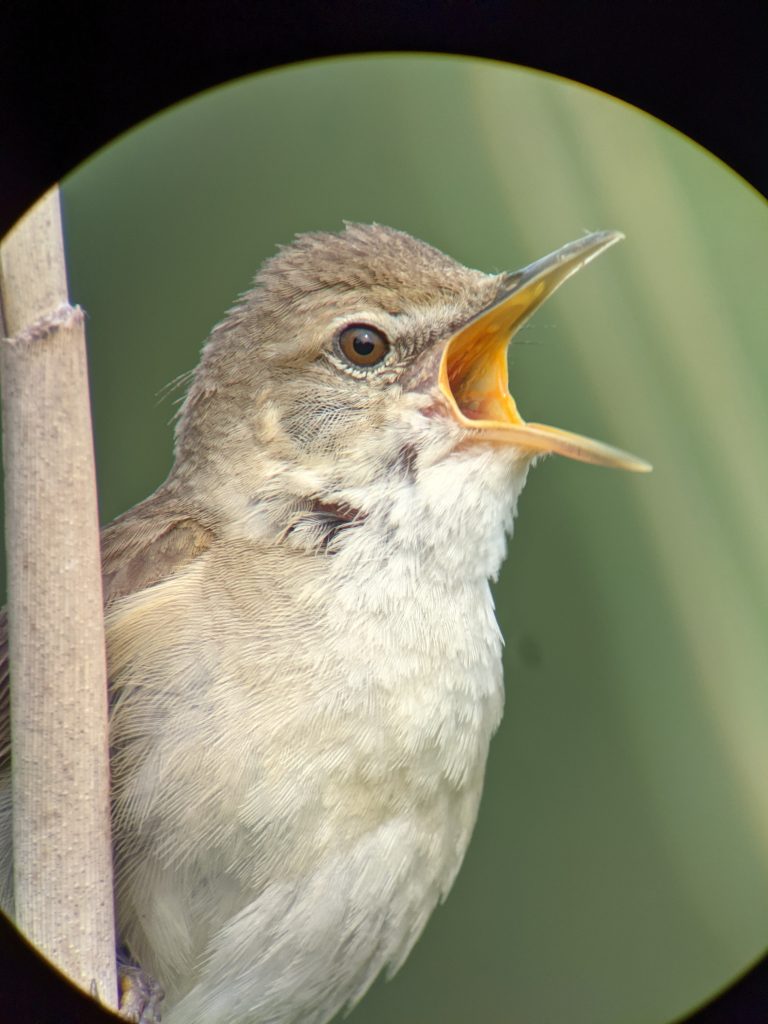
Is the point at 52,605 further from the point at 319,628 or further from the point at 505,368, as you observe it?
the point at 505,368

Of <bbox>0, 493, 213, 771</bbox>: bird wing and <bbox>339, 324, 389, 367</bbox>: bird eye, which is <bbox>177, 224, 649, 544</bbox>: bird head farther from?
<bbox>0, 493, 213, 771</bbox>: bird wing

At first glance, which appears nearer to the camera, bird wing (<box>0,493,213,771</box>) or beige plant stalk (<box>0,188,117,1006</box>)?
beige plant stalk (<box>0,188,117,1006</box>)

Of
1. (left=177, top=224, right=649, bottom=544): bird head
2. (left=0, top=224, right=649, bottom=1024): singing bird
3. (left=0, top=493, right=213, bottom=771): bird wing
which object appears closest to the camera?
(left=0, top=224, right=649, bottom=1024): singing bird

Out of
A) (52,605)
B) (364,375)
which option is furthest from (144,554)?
(364,375)

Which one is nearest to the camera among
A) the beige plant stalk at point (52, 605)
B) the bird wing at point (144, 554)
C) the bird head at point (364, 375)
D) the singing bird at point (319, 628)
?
the beige plant stalk at point (52, 605)

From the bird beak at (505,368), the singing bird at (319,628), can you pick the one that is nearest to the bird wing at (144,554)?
the singing bird at (319,628)

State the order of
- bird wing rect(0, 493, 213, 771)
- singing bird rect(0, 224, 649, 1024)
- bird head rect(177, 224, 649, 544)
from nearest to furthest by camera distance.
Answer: singing bird rect(0, 224, 649, 1024) < bird head rect(177, 224, 649, 544) < bird wing rect(0, 493, 213, 771)

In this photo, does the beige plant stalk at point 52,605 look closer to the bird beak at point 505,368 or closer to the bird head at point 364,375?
the bird head at point 364,375

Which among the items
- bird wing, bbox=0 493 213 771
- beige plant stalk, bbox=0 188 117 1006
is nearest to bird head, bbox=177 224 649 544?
bird wing, bbox=0 493 213 771
